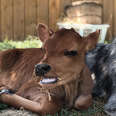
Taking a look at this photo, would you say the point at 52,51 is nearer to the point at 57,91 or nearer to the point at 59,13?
the point at 57,91

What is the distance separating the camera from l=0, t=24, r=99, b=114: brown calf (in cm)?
247

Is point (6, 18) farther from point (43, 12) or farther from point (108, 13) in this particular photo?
point (108, 13)

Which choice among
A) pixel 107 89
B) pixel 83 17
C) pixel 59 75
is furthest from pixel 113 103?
pixel 83 17

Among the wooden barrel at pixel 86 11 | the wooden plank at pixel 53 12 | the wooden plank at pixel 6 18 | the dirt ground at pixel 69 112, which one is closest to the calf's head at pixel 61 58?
the dirt ground at pixel 69 112

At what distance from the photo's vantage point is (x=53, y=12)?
327 inches

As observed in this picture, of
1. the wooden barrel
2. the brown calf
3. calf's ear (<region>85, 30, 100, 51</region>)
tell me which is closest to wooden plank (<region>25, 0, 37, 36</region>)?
the wooden barrel

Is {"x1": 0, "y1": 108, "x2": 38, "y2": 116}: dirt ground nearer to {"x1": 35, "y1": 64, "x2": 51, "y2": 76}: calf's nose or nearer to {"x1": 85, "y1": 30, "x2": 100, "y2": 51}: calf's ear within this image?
{"x1": 35, "y1": 64, "x2": 51, "y2": 76}: calf's nose

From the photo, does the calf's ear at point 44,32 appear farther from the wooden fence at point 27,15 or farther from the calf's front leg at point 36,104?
the wooden fence at point 27,15

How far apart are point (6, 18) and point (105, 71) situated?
17.4ft

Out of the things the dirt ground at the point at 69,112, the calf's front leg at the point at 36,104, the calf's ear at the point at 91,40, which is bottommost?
the dirt ground at the point at 69,112

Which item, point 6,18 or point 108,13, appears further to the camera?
point 6,18

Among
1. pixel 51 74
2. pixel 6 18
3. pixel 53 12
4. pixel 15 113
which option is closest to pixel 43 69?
pixel 51 74

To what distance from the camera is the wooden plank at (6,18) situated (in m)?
8.33

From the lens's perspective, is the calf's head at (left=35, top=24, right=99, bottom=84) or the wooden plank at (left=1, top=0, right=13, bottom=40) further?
the wooden plank at (left=1, top=0, right=13, bottom=40)
